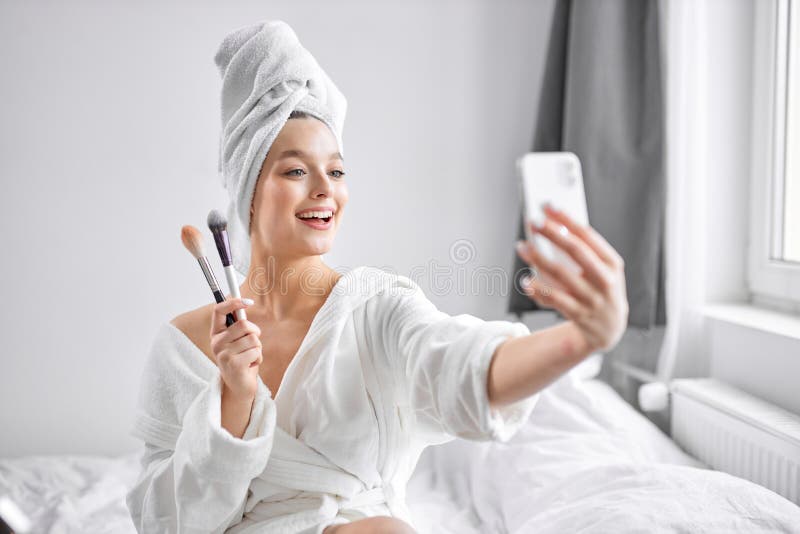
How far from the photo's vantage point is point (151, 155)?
186 cm

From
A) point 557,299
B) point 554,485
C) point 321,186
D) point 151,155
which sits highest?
point 151,155

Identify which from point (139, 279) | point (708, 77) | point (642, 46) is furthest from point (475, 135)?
point (139, 279)

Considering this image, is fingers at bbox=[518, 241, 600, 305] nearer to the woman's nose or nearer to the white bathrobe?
the white bathrobe

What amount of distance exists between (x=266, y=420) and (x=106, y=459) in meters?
1.13

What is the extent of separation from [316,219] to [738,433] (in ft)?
3.03

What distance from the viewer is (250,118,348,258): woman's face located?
95 centimetres

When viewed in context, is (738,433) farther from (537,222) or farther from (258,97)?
(258,97)

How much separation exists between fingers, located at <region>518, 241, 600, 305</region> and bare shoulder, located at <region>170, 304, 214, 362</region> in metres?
0.57

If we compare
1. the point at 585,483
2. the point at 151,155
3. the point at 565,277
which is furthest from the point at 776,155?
the point at 151,155

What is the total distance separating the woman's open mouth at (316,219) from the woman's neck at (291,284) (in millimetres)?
→ 58

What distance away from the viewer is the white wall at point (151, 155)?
1.82 metres

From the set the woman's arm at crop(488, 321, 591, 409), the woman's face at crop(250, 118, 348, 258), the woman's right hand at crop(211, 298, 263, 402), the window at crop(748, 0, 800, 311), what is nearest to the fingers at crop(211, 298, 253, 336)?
the woman's right hand at crop(211, 298, 263, 402)

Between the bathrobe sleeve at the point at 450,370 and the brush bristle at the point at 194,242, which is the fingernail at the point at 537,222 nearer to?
the bathrobe sleeve at the point at 450,370

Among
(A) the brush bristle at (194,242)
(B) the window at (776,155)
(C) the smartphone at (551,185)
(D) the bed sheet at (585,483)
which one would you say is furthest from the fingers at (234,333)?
(B) the window at (776,155)
